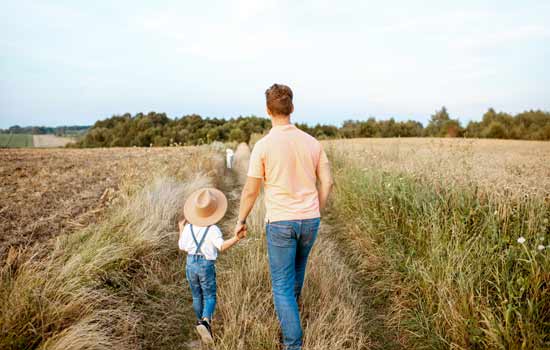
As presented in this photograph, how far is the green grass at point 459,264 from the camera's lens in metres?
2.65

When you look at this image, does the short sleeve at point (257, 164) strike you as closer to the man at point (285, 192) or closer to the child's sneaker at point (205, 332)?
the man at point (285, 192)

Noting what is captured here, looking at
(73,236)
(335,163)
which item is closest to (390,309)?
(73,236)

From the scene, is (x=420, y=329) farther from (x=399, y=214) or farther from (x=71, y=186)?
(x=71, y=186)

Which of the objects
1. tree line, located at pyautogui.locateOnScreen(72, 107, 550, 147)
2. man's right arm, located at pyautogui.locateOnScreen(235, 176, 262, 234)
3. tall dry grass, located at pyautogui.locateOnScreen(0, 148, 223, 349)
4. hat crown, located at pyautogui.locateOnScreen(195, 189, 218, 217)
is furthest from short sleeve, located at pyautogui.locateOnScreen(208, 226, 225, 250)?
tree line, located at pyautogui.locateOnScreen(72, 107, 550, 147)

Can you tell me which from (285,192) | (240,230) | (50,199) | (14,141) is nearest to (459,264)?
(285,192)

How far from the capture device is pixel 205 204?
2990mm

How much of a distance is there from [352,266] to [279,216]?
2.73 meters

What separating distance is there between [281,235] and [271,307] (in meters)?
1.19

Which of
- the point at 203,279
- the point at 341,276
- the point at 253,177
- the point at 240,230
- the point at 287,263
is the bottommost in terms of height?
the point at 341,276

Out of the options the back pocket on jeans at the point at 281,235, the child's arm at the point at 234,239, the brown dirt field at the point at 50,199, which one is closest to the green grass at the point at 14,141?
the brown dirt field at the point at 50,199

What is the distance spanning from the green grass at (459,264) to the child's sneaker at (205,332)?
1.87 metres

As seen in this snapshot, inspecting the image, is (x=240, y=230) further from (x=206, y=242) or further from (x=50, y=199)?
(x=50, y=199)

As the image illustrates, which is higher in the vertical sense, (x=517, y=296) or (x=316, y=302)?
(x=517, y=296)

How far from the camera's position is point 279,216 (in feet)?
8.83
